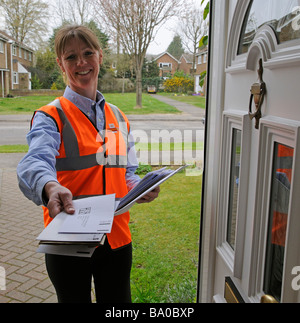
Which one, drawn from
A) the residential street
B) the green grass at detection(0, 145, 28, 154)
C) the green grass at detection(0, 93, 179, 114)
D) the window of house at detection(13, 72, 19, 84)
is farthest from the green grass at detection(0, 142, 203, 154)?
the window of house at detection(13, 72, 19, 84)

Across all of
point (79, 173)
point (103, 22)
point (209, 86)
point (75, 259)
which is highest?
point (103, 22)

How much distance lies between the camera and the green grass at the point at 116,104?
6141 millimetres

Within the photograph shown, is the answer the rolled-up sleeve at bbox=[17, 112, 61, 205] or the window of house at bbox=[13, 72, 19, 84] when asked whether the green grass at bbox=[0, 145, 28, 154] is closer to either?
the window of house at bbox=[13, 72, 19, 84]

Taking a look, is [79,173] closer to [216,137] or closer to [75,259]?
[75,259]

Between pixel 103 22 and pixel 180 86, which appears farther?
pixel 180 86

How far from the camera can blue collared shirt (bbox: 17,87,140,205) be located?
1078mm

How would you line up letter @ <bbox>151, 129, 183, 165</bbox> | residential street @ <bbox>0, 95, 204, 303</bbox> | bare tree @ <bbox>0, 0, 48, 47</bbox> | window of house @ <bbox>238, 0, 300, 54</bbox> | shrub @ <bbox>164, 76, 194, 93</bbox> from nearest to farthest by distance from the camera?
window of house @ <bbox>238, 0, 300, 54</bbox>, residential street @ <bbox>0, 95, 204, 303</bbox>, bare tree @ <bbox>0, 0, 48, 47</bbox>, shrub @ <bbox>164, 76, 194, 93</bbox>, letter @ <bbox>151, 129, 183, 165</bbox>

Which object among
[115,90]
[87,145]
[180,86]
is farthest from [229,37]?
[115,90]

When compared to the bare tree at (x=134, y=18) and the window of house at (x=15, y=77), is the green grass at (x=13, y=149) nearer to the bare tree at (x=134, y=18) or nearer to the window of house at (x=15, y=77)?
the window of house at (x=15, y=77)

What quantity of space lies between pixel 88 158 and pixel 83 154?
3 cm

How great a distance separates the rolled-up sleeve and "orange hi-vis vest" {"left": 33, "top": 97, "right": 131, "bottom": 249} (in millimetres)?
49

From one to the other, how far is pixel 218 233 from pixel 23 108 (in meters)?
5.86

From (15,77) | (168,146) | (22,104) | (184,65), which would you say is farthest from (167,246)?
(15,77)
